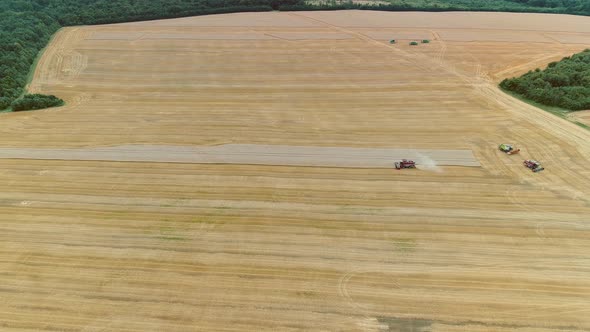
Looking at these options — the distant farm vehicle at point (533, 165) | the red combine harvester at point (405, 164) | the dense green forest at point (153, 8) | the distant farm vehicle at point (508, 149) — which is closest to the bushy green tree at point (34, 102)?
the dense green forest at point (153, 8)

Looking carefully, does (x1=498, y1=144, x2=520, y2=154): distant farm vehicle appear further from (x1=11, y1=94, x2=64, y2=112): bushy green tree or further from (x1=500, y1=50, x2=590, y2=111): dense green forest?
(x1=11, y1=94, x2=64, y2=112): bushy green tree

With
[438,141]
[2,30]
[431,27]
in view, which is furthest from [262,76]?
[2,30]

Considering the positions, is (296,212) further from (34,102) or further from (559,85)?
(559,85)

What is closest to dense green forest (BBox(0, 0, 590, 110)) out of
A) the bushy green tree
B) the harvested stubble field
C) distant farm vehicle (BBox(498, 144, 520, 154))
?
the bushy green tree

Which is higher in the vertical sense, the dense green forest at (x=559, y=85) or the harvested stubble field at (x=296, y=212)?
the dense green forest at (x=559, y=85)

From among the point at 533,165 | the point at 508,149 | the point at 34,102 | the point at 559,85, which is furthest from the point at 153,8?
the point at 533,165

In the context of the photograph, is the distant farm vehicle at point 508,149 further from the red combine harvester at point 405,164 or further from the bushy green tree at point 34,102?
the bushy green tree at point 34,102
